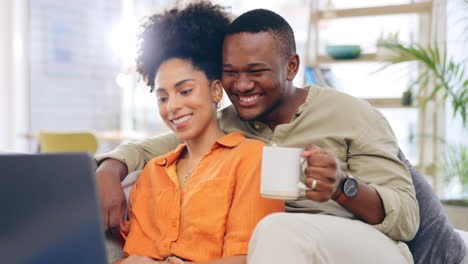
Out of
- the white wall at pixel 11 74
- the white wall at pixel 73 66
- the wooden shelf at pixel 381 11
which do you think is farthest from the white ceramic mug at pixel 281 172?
the white wall at pixel 11 74

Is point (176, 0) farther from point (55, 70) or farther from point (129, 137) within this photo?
point (55, 70)

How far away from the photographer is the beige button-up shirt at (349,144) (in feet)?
3.79

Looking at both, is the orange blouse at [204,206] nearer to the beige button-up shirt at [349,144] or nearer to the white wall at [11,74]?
the beige button-up shirt at [349,144]

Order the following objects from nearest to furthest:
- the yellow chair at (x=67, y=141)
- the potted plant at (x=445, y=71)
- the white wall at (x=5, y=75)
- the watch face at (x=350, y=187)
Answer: the watch face at (x=350, y=187) → the potted plant at (x=445, y=71) → the yellow chair at (x=67, y=141) → the white wall at (x=5, y=75)

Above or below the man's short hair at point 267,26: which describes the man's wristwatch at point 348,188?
below

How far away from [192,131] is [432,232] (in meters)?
0.65

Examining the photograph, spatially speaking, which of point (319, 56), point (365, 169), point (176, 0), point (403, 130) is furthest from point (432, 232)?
point (403, 130)

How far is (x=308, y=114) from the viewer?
138 centimetres

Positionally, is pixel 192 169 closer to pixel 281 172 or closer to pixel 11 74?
pixel 281 172

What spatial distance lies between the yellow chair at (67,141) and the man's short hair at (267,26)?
2.51 meters

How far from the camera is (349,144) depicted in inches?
51.1

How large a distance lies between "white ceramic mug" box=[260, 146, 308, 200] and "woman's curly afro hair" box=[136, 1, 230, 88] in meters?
0.47

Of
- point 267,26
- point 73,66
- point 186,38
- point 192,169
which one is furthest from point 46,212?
point 73,66

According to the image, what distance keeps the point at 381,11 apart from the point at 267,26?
221 centimetres
